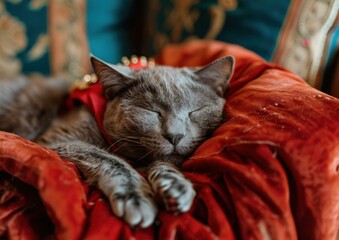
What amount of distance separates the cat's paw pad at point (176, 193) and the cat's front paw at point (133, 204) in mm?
32

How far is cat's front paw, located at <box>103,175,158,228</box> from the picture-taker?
2.63ft

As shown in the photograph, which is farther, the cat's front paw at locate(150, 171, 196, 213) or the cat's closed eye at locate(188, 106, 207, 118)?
the cat's closed eye at locate(188, 106, 207, 118)

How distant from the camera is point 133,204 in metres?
0.82

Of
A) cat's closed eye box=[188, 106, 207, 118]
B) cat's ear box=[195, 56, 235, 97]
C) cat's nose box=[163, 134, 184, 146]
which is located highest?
cat's ear box=[195, 56, 235, 97]

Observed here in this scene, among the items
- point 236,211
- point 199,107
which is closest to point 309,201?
point 236,211

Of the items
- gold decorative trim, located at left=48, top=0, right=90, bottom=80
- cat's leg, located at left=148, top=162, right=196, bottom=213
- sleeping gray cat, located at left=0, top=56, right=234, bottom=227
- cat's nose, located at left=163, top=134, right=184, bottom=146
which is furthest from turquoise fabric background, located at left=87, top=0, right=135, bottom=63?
cat's leg, located at left=148, top=162, right=196, bottom=213

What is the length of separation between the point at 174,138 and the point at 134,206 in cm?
28

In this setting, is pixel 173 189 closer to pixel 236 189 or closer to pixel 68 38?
pixel 236 189

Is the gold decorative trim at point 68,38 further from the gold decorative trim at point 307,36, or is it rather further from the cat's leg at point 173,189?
the cat's leg at point 173,189

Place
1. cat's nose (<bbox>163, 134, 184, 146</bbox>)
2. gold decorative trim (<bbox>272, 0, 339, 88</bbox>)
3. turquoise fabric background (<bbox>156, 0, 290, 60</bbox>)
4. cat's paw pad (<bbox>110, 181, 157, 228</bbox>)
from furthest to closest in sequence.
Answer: turquoise fabric background (<bbox>156, 0, 290, 60</bbox>) < gold decorative trim (<bbox>272, 0, 339, 88</bbox>) < cat's nose (<bbox>163, 134, 184, 146</bbox>) < cat's paw pad (<bbox>110, 181, 157, 228</bbox>)

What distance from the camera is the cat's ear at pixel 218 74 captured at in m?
1.17

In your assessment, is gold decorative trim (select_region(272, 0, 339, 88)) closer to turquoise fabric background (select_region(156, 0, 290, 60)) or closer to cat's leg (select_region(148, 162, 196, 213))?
turquoise fabric background (select_region(156, 0, 290, 60))

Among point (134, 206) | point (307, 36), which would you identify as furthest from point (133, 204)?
point (307, 36)

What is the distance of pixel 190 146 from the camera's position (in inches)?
42.6
